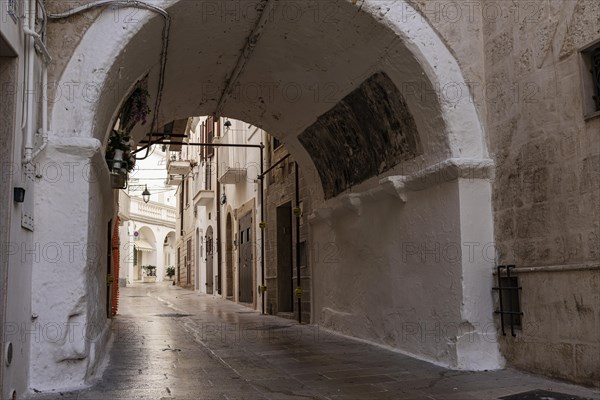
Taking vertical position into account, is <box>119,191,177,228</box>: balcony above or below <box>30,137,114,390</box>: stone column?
above

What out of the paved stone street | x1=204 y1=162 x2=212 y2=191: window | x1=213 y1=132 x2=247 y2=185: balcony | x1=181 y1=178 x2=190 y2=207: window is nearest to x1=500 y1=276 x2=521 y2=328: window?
the paved stone street

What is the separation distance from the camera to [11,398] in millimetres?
4406

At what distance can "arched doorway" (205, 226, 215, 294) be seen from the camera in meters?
22.2

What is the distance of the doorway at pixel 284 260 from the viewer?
1289 centimetres

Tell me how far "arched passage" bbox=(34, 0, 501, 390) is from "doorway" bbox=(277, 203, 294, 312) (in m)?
3.72

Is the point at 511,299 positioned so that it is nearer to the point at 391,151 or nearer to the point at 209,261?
the point at 391,151

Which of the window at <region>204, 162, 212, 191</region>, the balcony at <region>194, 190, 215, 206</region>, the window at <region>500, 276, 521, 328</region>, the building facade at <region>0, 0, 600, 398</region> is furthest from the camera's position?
the window at <region>204, 162, 212, 191</region>

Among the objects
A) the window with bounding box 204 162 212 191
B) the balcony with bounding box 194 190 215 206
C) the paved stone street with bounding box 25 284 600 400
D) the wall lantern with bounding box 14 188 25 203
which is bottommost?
the paved stone street with bounding box 25 284 600 400

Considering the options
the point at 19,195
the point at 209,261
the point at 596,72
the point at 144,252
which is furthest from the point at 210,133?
the point at 144,252

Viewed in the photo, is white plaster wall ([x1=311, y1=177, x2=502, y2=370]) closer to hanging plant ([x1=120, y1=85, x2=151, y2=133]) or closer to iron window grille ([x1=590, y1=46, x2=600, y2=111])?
iron window grille ([x1=590, y1=46, x2=600, y2=111])

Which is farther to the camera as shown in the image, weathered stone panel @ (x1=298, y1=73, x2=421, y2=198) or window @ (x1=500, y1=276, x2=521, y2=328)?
weathered stone panel @ (x1=298, y1=73, x2=421, y2=198)

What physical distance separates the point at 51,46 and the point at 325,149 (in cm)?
A: 467

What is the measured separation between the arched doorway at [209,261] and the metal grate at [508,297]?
1645cm

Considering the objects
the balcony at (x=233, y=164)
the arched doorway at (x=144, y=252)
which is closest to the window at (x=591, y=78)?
the balcony at (x=233, y=164)
